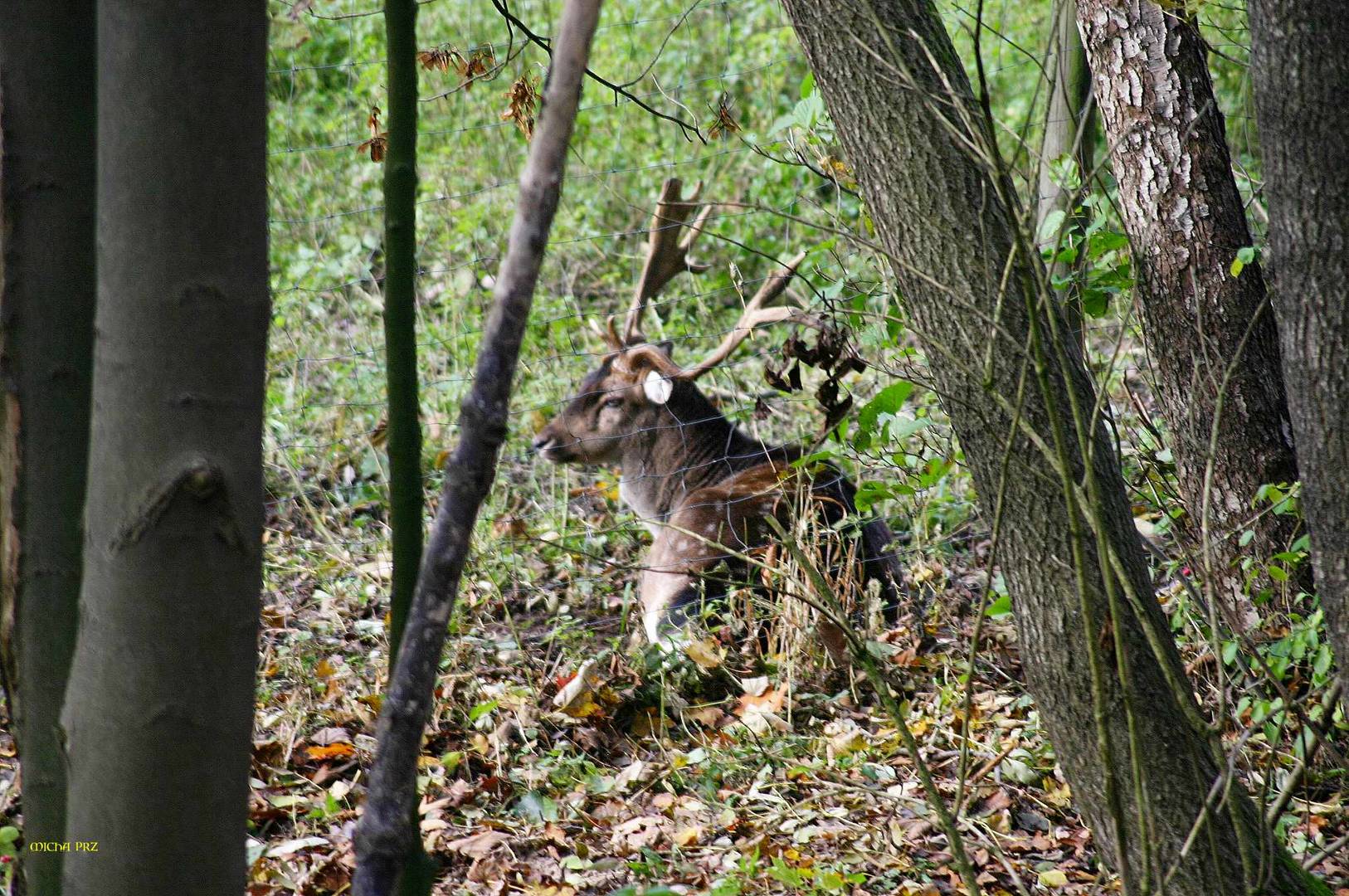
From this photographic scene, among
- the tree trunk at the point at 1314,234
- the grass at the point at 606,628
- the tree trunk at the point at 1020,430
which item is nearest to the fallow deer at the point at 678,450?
the grass at the point at 606,628

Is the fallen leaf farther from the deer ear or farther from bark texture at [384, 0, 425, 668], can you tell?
the deer ear

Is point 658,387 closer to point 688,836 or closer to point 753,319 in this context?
point 753,319

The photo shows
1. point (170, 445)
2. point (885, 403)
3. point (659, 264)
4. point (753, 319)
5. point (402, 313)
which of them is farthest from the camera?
point (659, 264)

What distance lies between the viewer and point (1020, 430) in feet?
8.80

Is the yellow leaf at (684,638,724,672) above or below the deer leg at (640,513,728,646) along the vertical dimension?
below

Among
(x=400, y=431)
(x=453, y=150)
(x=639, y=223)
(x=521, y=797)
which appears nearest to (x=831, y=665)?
(x=521, y=797)

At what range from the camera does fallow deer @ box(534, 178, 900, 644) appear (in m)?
5.47

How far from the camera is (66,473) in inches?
67.1

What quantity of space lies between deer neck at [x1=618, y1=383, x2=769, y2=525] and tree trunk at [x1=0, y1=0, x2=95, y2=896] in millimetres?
4532

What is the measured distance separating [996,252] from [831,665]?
2420 millimetres

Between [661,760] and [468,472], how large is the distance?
3062 millimetres

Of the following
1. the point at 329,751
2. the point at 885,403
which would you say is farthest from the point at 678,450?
the point at 885,403

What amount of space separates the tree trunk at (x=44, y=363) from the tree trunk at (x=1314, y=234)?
83.9 inches

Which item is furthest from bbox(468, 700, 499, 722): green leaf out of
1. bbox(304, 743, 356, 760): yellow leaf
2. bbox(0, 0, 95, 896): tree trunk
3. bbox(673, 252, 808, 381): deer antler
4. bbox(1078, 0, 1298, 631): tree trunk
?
bbox(0, 0, 95, 896): tree trunk
